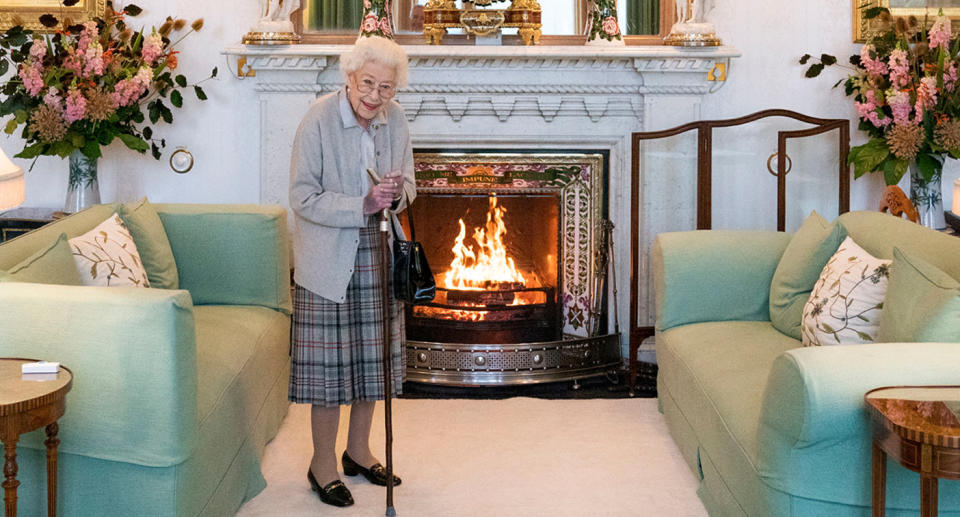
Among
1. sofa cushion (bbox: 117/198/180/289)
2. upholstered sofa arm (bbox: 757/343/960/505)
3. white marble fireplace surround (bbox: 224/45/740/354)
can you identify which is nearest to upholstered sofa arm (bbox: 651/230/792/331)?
white marble fireplace surround (bbox: 224/45/740/354)

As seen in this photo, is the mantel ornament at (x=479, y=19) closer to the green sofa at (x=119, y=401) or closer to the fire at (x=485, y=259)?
the fire at (x=485, y=259)

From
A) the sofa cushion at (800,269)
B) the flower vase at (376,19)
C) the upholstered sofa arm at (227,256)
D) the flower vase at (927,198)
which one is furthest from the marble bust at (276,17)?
the flower vase at (927,198)

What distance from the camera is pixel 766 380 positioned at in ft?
10.1

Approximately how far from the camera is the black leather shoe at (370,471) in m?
3.46

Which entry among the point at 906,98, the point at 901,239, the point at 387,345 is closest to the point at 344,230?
the point at 387,345

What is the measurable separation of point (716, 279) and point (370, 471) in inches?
59.5

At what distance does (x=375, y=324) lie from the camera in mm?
3258

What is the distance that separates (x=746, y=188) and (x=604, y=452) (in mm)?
1793

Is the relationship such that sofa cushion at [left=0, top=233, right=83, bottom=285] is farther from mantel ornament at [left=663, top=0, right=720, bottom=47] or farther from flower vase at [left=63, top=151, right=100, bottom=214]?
mantel ornament at [left=663, top=0, right=720, bottom=47]

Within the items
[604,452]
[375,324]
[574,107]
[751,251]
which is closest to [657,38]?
[574,107]

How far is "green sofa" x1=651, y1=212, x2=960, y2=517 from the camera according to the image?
7.62 feet

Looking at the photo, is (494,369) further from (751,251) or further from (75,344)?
(75,344)

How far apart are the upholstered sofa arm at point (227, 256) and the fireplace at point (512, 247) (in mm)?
1053

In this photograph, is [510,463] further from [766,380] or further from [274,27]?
[274,27]
